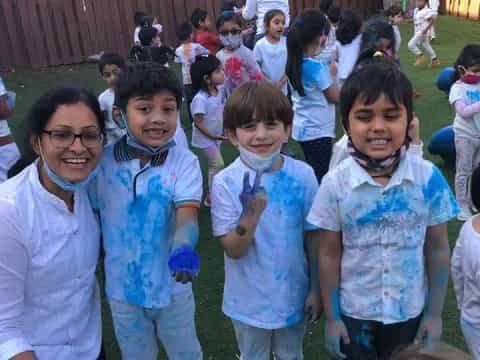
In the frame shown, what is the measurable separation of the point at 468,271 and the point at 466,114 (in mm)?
2336

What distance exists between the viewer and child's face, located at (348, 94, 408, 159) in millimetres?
1774

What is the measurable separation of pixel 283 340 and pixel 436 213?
34.3 inches

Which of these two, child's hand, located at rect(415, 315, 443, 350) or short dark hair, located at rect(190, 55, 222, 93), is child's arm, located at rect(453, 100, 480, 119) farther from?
child's hand, located at rect(415, 315, 443, 350)

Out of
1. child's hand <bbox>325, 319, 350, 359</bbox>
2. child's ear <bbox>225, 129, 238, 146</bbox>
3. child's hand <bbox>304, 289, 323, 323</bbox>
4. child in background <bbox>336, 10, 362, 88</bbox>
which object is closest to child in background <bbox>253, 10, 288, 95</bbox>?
child in background <bbox>336, 10, 362, 88</bbox>

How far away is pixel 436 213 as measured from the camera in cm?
189

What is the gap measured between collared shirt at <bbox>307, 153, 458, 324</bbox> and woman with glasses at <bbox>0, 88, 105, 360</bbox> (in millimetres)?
856

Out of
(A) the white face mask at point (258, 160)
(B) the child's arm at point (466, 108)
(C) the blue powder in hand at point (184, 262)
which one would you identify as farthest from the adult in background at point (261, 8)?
(C) the blue powder in hand at point (184, 262)

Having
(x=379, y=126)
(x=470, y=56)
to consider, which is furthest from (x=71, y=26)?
(x=379, y=126)

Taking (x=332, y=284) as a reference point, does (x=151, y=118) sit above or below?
above

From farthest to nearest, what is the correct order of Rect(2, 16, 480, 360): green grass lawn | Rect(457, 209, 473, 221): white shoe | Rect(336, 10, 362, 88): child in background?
1. Rect(336, 10, 362, 88): child in background
2. Rect(457, 209, 473, 221): white shoe
3. Rect(2, 16, 480, 360): green grass lawn

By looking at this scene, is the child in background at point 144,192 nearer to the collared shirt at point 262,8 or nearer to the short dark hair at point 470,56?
the short dark hair at point 470,56

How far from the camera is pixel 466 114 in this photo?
13.4ft

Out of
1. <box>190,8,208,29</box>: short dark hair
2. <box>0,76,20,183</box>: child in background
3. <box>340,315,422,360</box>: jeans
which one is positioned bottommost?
<box>340,315,422,360</box>: jeans

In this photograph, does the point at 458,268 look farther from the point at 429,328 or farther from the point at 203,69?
the point at 203,69
